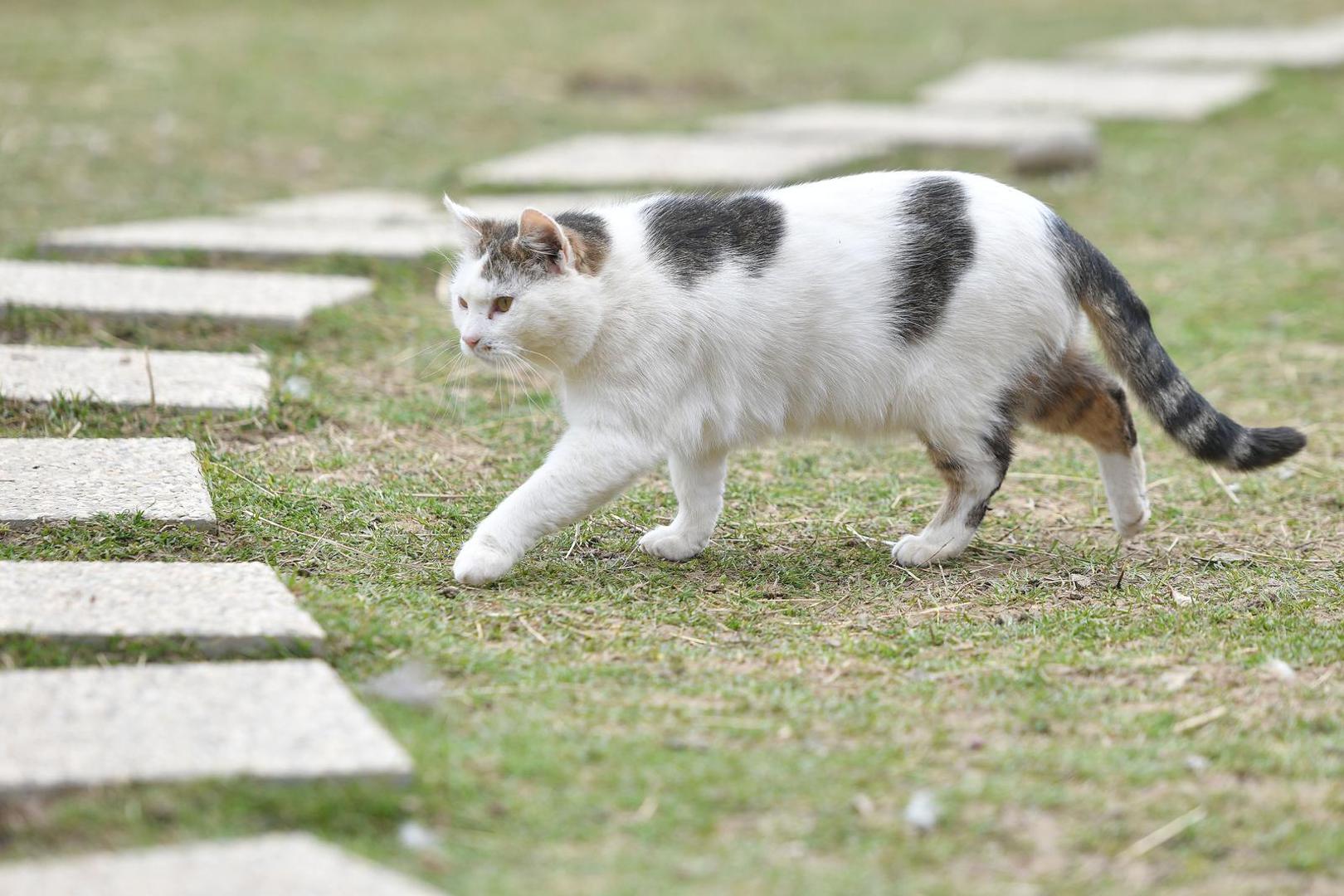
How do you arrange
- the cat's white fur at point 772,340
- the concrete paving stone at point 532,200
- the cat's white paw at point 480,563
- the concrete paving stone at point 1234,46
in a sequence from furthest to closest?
the concrete paving stone at point 1234,46
the concrete paving stone at point 532,200
the cat's white fur at point 772,340
the cat's white paw at point 480,563

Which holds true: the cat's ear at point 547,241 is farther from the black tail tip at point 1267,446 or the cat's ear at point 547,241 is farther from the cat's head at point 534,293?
the black tail tip at point 1267,446

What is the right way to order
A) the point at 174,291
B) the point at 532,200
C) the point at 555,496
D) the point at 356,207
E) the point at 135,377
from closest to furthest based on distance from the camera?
1. the point at 555,496
2. the point at 135,377
3. the point at 174,291
4. the point at 532,200
5. the point at 356,207

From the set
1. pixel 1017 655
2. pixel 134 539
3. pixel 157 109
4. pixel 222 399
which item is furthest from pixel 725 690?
pixel 157 109

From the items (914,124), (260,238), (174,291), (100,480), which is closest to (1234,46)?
(914,124)

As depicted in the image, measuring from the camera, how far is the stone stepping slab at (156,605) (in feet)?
8.78

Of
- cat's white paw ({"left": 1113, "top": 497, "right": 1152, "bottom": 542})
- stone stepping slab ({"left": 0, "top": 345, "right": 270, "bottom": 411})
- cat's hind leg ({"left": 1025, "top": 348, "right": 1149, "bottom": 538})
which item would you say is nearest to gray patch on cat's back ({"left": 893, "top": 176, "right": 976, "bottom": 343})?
cat's hind leg ({"left": 1025, "top": 348, "right": 1149, "bottom": 538})

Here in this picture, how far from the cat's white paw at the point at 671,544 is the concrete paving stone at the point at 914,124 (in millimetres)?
4292

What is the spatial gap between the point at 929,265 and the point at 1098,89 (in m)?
6.44

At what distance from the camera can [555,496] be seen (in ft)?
10.6

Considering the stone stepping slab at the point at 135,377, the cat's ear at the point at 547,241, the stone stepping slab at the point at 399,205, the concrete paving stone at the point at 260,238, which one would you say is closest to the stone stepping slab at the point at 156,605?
the cat's ear at the point at 547,241

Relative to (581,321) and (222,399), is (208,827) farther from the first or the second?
(222,399)

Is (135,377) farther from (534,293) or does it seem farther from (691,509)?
(691,509)

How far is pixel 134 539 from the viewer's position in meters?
3.24

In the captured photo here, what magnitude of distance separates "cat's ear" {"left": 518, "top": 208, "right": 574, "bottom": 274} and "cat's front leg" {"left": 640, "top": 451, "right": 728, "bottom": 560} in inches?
20.9
